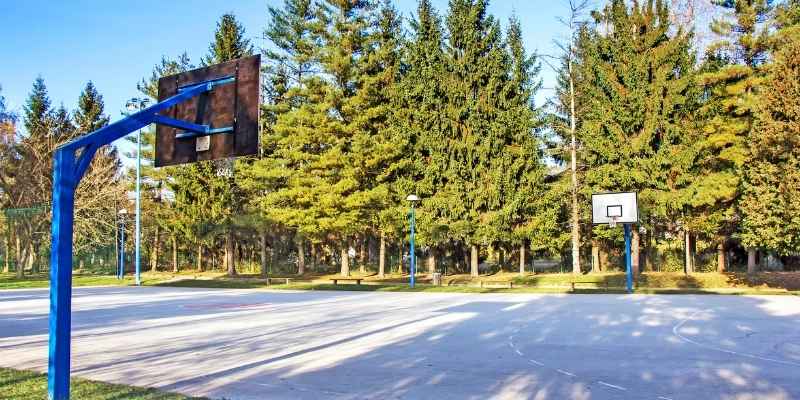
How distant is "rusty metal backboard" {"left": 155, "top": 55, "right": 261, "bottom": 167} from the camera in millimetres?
8523

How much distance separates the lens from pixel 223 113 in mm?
8703

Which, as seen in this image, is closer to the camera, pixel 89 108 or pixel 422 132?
pixel 422 132

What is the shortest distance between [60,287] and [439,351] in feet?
19.6

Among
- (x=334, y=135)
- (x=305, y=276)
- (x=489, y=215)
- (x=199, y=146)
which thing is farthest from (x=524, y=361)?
(x=305, y=276)

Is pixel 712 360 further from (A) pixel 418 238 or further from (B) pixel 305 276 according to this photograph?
(B) pixel 305 276

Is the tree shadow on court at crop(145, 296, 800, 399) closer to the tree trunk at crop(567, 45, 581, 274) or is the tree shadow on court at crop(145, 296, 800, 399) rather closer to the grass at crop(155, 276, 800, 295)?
the grass at crop(155, 276, 800, 295)

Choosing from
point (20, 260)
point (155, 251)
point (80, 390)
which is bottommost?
point (80, 390)

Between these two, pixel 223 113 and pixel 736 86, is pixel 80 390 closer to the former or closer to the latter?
pixel 223 113

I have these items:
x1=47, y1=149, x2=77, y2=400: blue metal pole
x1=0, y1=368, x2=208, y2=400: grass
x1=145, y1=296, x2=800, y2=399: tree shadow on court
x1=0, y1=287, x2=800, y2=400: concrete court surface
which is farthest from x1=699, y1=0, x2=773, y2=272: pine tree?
x1=47, y1=149, x2=77, y2=400: blue metal pole

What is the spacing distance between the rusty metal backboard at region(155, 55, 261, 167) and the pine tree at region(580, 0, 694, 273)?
3060 cm

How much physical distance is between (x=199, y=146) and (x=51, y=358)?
138 inches

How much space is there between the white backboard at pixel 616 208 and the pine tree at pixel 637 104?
6240 mm

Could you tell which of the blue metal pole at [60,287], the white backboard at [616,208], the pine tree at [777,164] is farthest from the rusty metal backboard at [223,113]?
the pine tree at [777,164]

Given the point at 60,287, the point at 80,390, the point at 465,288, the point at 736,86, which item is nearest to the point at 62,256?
the point at 60,287
